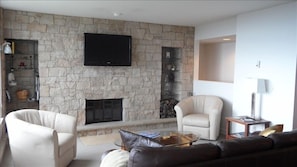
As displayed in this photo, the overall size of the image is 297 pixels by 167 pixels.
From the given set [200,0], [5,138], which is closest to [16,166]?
[5,138]

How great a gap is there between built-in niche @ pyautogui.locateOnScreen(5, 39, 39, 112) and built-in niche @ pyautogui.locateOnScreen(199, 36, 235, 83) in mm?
3876

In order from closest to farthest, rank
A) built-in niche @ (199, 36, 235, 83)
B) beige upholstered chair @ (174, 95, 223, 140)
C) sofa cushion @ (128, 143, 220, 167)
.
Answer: sofa cushion @ (128, 143, 220, 167) → beige upholstered chair @ (174, 95, 223, 140) → built-in niche @ (199, 36, 235, 83)

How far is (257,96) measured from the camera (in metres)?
4.70

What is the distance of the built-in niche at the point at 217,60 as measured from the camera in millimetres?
6410

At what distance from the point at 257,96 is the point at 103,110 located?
10.6 ft

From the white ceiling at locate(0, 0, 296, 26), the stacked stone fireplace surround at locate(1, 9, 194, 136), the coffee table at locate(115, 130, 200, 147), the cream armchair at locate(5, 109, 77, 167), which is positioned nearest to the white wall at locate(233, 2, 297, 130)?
the white ceiling at locate(0, 0, 296, 26)

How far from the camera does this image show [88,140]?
16.5 ft

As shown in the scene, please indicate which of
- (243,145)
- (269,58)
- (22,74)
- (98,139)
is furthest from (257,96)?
(22,74)

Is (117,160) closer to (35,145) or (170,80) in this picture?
(35,145)

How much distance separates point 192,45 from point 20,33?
3854 mm

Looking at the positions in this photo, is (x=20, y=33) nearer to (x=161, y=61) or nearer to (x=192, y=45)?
(x=161, y=61)

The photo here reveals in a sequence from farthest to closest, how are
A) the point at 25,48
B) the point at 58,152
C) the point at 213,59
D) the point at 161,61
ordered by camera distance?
1. the point at 213,59
2. the point at 161,61
3. the point at 25,48
4. the point at 58,152

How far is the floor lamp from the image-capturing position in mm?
4406

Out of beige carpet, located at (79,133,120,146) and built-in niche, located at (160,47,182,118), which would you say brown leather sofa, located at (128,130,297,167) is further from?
built-in niche, located at (160,47,182,118)
